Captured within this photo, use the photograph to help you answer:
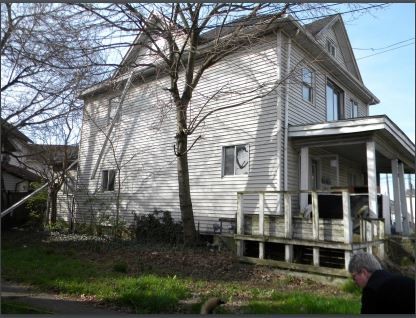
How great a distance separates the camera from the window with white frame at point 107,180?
33.2ft

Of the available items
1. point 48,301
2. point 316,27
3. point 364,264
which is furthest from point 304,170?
point 364,264

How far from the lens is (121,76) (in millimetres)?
9539

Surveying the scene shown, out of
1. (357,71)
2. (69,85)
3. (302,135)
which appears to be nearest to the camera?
(69,85)

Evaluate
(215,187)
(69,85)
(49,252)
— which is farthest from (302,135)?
(49,252)

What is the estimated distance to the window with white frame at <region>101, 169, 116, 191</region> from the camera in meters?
10.1

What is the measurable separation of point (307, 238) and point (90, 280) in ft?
14.4

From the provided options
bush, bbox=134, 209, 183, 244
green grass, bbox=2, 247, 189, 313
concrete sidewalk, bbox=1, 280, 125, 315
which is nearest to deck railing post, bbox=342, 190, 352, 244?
green grass, bbox=2, 247, 189, 313

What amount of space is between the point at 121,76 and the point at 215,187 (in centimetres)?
385

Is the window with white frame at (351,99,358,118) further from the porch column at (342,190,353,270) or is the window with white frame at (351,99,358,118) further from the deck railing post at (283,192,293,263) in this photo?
the porch column at (342,190,353,270)

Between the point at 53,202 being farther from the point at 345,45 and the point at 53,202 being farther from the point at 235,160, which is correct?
the point at 345,45

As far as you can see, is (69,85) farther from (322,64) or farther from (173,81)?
(322,64)

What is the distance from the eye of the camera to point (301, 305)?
18.0 ft

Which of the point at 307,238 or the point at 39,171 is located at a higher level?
the point at 39,171

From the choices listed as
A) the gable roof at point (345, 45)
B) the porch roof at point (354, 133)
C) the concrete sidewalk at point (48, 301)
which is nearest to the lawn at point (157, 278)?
the concrete sidewalk at point (48, 301)
